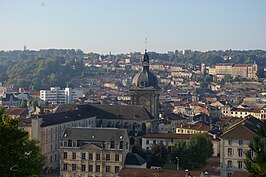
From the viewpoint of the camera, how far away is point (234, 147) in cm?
3916

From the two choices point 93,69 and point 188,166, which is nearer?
point 188,166

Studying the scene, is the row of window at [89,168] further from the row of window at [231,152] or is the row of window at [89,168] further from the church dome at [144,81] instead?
the church dome at [144,81]

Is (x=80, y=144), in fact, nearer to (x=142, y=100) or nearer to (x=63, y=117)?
(x=63, y=117)

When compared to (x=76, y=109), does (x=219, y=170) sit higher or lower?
lower

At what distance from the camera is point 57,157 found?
45344 mm

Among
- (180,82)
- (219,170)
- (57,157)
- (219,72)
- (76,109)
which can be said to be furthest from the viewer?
(219,72)

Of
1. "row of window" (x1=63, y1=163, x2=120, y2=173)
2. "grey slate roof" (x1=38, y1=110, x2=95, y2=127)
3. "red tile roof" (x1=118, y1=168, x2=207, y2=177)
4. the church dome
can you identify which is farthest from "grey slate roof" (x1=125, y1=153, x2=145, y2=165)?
the church dome

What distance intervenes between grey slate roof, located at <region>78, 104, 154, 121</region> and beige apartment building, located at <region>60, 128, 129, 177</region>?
14.0 metres

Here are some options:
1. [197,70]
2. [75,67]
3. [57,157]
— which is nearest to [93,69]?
[75,67]

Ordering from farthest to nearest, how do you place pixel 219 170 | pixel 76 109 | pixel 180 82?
pixel 180 82
pixel 76 109
pixel 219 170

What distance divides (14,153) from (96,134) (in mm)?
19620

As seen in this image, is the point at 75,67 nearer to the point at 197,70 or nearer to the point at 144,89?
the point at 197,70

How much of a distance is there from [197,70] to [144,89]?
426 ft

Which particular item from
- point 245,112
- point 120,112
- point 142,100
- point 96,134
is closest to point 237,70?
point 245,112
